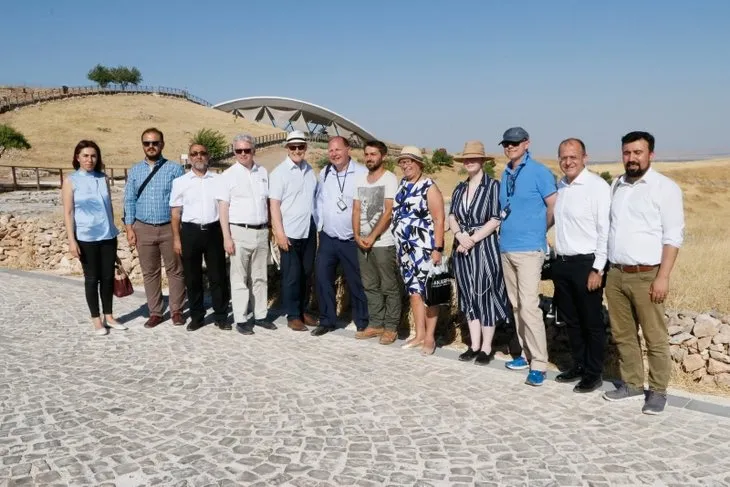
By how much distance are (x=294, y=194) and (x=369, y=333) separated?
1719 millimetres

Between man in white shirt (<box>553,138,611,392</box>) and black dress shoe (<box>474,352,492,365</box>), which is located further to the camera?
black dress shoe (<box>474,352,492,365</box>)

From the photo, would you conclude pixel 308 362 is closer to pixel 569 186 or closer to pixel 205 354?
pixel 205 354

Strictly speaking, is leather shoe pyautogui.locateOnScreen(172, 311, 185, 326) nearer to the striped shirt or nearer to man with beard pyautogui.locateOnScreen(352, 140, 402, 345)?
the striped shirt

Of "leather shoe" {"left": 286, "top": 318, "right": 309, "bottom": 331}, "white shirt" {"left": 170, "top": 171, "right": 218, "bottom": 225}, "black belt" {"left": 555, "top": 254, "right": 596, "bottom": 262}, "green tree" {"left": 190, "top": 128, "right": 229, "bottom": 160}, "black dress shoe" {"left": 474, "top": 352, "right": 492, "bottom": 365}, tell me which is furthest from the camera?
"green tree" {"left": 190, "top": 128, "right": 229, "bottom": 160}

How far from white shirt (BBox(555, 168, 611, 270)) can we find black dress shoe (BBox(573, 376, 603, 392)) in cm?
96

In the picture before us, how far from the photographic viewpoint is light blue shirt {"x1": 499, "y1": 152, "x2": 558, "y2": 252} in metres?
4.83

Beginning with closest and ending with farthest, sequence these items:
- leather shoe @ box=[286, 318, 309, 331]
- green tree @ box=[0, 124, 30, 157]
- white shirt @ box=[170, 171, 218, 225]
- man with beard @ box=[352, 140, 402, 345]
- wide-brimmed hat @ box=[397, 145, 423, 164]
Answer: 1. wide-brimmed hat @ box=[397, 145, 423, 164]
2. man with beard @ box=[352, 140, 402, 345]
3. white shirt @ box=[170, 171, 218, 225]
4. leather shoe @ box=[286, 318, 309, 331]
5. green tree @ box=[0, 124, 30, 157]

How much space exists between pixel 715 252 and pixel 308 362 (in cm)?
729

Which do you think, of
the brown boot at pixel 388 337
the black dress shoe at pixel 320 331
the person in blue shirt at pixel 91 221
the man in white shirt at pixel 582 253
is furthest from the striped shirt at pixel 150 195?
the man in white shirt at pixel 582 253

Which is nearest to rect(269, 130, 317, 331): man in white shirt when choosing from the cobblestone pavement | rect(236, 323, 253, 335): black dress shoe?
rect(236, 323, 253, 335): black dress shoe

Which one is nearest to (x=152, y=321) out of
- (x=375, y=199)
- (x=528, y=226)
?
(x=375, y=199)

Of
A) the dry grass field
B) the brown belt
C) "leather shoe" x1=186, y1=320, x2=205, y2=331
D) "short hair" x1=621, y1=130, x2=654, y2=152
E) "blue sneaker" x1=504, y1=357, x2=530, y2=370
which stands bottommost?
"blue sneaker" x1=504, y1=357, x2=530, y2=370

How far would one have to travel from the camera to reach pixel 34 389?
4.74m

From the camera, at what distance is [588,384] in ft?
15.4
